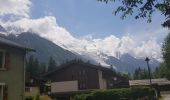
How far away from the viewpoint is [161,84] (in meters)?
100

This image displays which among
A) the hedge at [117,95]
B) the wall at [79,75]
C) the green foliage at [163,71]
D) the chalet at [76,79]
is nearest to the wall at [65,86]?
the chalet at [76,79]

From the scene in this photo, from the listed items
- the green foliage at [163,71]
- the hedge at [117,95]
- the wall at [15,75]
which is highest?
the green foliage at [163,71]

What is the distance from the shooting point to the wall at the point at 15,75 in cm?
2769

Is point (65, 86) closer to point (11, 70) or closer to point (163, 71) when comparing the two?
point (11, 70)

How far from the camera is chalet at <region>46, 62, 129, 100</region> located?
54.7 metres

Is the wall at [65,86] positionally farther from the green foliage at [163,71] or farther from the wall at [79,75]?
the green foliage at [163,71]

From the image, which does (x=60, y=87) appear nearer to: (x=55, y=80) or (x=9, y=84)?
(x=55, y=80)

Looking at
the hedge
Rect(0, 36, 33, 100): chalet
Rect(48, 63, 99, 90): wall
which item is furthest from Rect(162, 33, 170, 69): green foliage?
Rect(0, 36, 33, 100): chalet

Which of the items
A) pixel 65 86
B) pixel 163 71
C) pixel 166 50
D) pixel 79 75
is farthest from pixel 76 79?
pixel 163 71

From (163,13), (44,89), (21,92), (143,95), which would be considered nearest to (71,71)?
(143,95)

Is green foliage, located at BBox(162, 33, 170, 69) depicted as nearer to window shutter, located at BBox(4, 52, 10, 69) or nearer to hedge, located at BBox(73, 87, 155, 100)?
hedge, located at BBox(73, 87, 155, 100)

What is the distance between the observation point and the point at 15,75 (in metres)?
29.0

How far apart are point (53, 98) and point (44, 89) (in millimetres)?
33050

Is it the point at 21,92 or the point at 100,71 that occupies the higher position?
the point at 100,71
